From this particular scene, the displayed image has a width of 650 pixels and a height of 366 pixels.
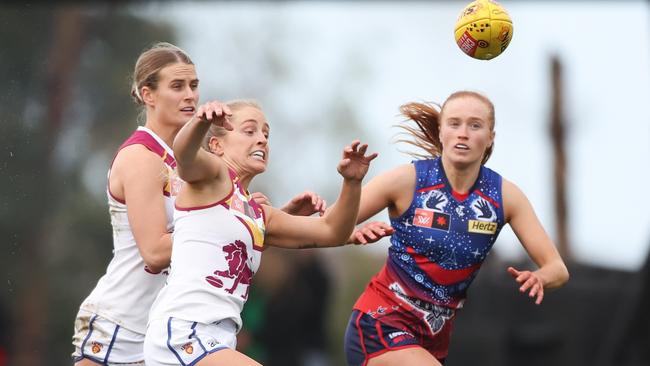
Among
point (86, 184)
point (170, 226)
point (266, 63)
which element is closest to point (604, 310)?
point (170, 226)

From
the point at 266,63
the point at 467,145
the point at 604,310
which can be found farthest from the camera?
the point at 266,63

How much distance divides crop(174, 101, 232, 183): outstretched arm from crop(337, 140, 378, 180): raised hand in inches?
22.4

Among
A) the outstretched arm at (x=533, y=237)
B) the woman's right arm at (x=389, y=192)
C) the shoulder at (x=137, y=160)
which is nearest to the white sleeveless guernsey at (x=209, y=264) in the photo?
the shoulder at (x=137, y=160)

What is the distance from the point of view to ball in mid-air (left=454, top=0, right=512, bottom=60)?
5.80 meters

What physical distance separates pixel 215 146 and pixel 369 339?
1.38 metres

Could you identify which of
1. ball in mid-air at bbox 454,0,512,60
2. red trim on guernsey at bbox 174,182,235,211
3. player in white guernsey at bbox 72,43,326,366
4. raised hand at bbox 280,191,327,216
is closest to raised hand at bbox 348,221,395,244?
raised hand at bbox 280,191,327,216

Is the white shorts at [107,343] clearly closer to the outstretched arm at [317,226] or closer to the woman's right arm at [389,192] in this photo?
the outstretched arm at [317,226]

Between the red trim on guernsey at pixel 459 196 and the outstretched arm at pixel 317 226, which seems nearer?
the outstretched arm at pixel 317 226

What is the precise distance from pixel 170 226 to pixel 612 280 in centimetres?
708

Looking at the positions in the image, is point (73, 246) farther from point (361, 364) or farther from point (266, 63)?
point (361, 364)

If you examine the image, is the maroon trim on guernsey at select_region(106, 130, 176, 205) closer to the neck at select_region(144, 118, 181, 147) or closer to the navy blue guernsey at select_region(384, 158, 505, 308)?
the neck at select_region(144, 118, 181, 147)

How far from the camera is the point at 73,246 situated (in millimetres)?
20312

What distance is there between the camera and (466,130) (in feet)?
Answer: 19.4

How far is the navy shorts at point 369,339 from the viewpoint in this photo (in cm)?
591
